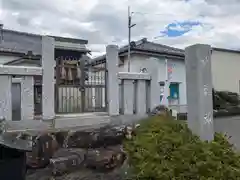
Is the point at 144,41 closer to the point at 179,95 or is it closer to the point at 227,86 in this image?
the point at 179,95

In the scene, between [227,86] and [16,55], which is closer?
[16,55]

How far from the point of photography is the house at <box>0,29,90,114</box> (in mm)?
4523

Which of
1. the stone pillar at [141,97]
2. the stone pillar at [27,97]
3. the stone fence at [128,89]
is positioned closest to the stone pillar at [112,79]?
the stone fence at [128,89]

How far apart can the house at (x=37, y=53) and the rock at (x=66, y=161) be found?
797mm

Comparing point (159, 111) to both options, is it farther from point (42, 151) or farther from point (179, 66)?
point (179, 66)

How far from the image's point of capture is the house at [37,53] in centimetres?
452

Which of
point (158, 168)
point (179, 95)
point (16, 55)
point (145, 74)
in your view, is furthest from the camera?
point (179, 95)

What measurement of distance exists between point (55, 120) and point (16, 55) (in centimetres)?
947

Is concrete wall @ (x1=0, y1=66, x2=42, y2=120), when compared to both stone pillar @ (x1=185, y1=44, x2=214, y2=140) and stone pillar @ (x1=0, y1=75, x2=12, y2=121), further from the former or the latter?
stone pillar @ (x1=185, y1=44, x2=214, y2=140)

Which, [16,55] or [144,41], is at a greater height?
[144,41]

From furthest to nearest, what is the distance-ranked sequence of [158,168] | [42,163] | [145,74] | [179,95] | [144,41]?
[144,41], [179,95], [145,74], [42,163], [158,168]

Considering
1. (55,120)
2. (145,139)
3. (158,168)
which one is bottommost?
(158,168)

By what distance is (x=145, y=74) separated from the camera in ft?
16.9

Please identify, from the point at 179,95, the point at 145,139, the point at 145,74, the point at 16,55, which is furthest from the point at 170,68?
the point at 145,139
